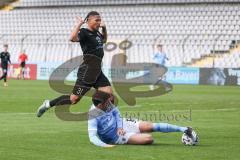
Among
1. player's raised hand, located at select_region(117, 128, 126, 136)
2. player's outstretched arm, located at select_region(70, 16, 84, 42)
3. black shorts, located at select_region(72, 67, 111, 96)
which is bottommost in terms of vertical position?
player's raised hand, located at select_region(117, 128, 126, 136)

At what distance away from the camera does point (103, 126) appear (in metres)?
11.5

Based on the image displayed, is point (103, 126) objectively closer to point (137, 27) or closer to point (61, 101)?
point (61, 101)

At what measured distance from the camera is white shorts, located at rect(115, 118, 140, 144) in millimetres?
11602

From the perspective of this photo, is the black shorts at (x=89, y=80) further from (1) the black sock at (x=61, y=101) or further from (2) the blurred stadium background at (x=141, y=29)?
(2) the blurred stadium background at (x=141, y=29)

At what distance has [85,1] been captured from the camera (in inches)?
2132

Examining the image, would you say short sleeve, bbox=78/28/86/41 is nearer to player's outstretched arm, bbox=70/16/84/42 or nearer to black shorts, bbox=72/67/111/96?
player's outstretched arm, bbox=70/16/84/42

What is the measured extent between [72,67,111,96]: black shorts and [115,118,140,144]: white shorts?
4.78 feet

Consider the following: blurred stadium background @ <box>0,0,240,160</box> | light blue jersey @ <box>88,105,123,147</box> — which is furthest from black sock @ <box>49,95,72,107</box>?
blurred stadium background @ <box>0,0,240,160</box>

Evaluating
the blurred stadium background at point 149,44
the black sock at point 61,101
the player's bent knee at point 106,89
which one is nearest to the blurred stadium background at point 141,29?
the blurred stadium background at point 149,44

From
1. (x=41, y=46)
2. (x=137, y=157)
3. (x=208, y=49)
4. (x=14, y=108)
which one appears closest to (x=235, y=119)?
(x=14, y=108)

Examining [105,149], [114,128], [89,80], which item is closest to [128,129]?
[114,128]

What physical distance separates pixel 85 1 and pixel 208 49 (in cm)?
1320

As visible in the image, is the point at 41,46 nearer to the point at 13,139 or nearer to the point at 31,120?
the point at 31,120

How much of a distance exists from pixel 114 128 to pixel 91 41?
2312 millimetres
